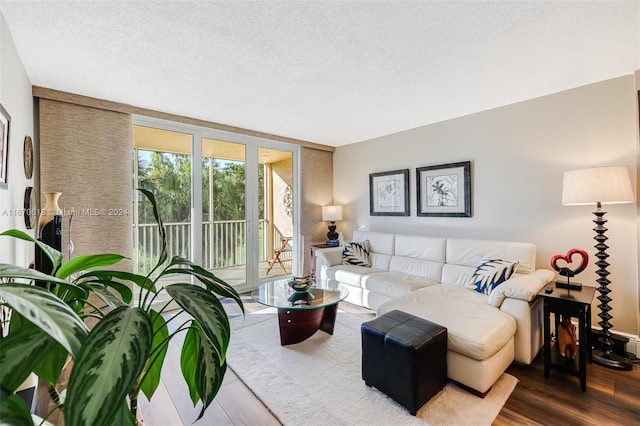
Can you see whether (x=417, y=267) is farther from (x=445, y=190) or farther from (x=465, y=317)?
(x=465, y=317)

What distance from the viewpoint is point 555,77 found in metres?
2.59

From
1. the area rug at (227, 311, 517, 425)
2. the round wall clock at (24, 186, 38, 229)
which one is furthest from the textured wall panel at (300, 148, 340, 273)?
the round wall clock at (24, 186, 38, 229)

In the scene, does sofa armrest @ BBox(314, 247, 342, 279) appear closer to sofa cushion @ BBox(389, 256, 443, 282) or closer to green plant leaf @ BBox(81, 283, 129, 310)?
sofa cushion @ BBox(389, 256, 443, 282)

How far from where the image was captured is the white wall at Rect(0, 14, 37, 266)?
175 centimetres

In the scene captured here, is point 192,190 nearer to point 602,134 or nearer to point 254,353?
point 254,353

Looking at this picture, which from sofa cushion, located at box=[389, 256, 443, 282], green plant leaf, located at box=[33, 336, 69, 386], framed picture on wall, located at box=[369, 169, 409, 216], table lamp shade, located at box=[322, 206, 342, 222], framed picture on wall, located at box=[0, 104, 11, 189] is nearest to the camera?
green plant leaf, located at box=[33, 336, 69, 386]

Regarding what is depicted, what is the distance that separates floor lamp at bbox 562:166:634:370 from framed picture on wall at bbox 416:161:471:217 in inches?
45.3

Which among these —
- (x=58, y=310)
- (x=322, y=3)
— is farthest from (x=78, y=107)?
(x=58, y=310)

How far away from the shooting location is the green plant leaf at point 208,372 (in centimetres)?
76

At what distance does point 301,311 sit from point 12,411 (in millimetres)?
2360

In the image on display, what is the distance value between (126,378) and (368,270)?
3601mm

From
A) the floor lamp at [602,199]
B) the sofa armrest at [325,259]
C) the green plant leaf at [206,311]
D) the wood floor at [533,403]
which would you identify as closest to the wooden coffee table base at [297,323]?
the wood floor at [533,403]

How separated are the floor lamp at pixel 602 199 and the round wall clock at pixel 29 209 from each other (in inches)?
176

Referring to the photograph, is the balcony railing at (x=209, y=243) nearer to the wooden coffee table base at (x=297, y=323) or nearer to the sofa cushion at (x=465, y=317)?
the wooden coffee table base at (x=297, y=323)
